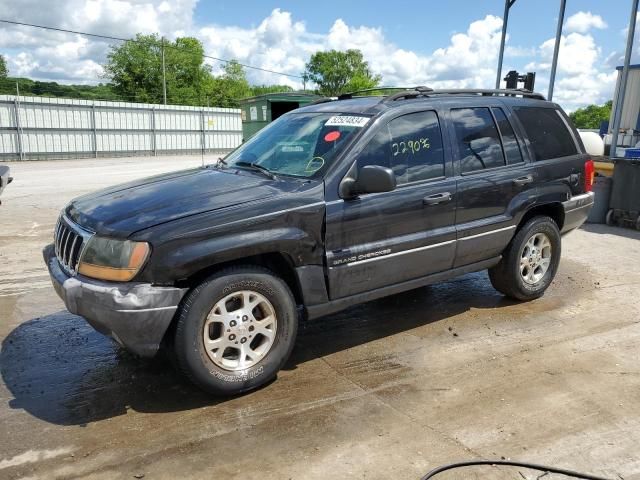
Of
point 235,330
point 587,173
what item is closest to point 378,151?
point 235,330

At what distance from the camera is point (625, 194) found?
9.00 m

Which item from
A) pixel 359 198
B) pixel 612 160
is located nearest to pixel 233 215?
pixel 359 198

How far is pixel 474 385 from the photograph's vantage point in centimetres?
373

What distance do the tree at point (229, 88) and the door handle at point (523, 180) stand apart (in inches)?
2299

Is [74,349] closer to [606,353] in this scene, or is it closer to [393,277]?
[393,277]

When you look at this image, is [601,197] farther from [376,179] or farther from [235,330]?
[235,330]

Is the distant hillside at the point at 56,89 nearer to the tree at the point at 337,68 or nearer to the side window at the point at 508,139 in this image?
the tree at the point at 337,68

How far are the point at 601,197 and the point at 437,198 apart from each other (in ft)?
20.7

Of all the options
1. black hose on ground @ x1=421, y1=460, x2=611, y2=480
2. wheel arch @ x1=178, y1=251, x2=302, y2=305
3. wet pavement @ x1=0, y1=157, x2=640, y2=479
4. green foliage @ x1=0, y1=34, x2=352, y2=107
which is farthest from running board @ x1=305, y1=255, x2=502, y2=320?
green foliage @ x1=0, y1=34, x2=352, y2=107

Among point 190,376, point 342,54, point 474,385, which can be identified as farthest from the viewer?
point 342,54

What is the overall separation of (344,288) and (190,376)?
1224mm

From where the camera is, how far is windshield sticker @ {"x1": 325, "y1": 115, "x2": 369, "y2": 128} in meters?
4.13

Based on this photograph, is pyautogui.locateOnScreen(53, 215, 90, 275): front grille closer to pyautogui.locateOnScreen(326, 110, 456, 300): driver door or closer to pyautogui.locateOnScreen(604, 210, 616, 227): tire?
pyautogui.locateOnScreen(326, 110, 456, 300): driver door

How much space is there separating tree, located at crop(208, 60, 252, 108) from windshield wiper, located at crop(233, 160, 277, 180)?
5839 cm
